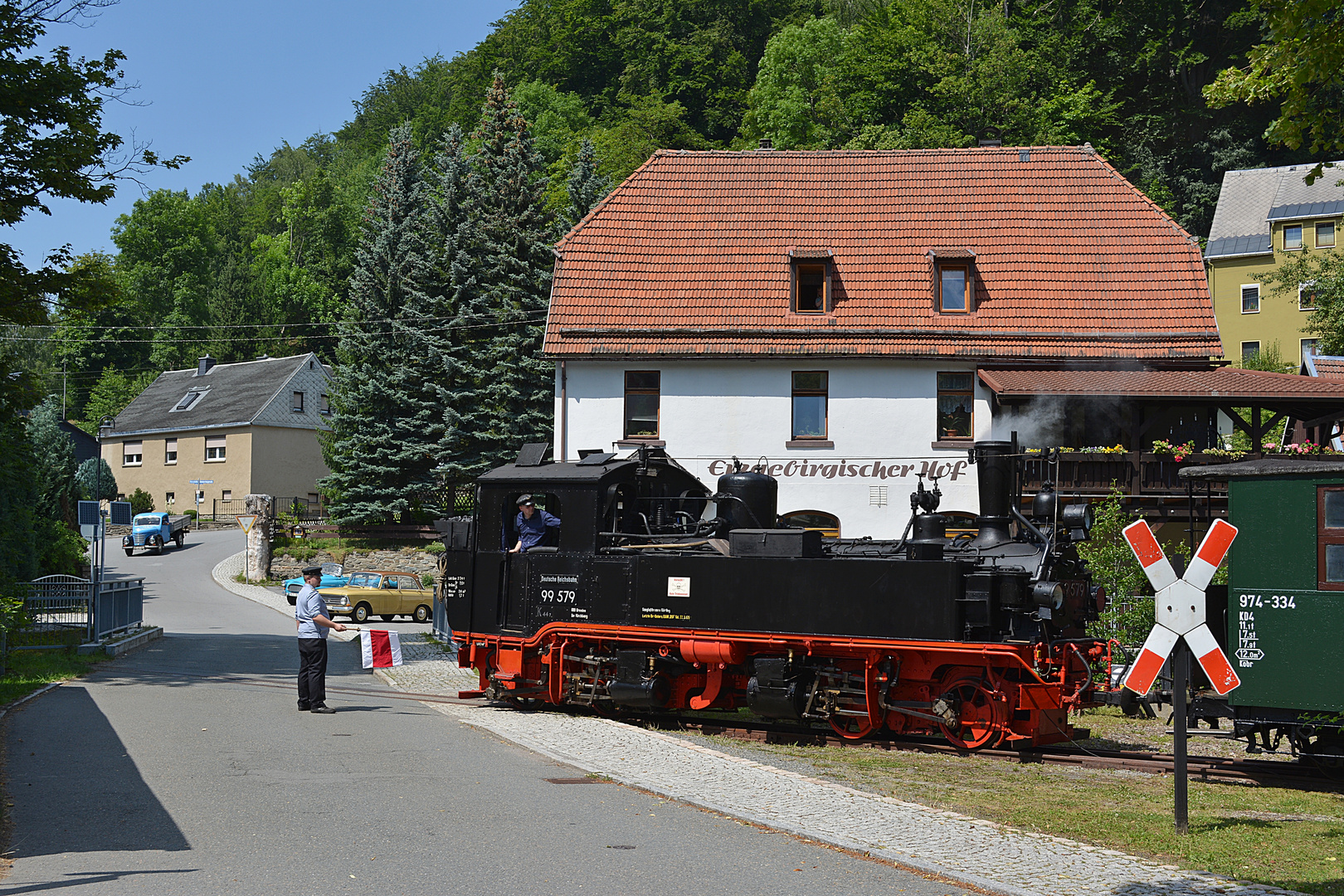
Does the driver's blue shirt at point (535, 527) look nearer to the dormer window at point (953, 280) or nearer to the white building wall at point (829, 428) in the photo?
the white building wall at point (829, 428)

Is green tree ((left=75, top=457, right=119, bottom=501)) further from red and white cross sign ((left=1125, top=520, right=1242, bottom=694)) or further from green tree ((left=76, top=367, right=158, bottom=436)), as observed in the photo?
red and white cross sign ((left=1125, top=520, right=1242, bottom=694))

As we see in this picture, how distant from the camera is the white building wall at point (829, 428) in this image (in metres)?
24.1

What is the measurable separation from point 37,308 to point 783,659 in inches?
511

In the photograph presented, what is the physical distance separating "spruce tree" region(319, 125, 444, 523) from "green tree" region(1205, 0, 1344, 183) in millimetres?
28466

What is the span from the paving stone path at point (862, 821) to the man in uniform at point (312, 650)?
1.97 meters

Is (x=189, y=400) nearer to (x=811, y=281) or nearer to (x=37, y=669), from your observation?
(x=811, y=281)

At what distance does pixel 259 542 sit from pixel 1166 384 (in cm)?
2807

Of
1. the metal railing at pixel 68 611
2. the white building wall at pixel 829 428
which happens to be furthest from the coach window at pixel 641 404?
the metal railing at pixel 68 611

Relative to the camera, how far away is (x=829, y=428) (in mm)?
24359

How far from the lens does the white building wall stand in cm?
2408

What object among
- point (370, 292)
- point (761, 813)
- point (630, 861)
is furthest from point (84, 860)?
point (370, 292)

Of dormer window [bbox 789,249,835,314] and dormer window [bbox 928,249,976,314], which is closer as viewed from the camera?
dormer window [bbox 928,249,976,314]

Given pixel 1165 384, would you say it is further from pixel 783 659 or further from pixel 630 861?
pixel 630 861

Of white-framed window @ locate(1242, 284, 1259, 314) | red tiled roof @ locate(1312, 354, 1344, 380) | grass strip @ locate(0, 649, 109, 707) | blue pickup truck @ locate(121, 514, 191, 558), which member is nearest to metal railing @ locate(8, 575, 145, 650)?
grass strip @ locate(0, 649, 109, 707)
